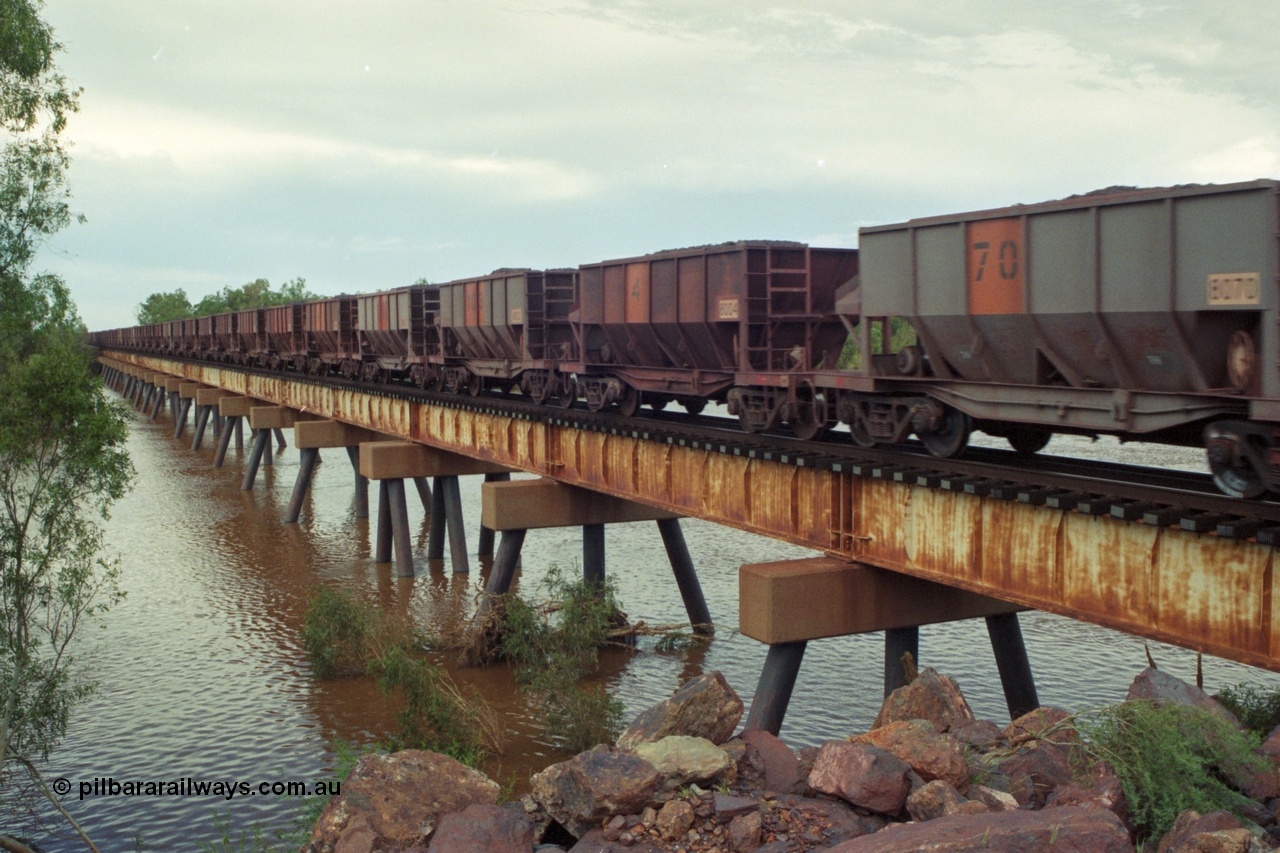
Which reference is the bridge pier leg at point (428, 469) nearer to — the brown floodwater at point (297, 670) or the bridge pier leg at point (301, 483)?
the brown floodwater at point (297, 670)

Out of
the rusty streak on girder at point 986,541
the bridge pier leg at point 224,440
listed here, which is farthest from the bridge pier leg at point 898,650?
the bridge pier leg at point 224,440

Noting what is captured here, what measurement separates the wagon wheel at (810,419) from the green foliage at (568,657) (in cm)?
492

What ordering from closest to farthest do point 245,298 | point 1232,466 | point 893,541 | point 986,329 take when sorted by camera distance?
point 1232,466, point 986,329, point 893,541, point 245,298

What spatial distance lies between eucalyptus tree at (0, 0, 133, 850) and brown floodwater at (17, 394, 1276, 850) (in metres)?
0.80

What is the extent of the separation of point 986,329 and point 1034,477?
1.68 m

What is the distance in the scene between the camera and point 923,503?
11648 mm

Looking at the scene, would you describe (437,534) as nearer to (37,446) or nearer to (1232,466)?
(37,446)

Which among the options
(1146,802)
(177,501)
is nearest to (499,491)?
(1146,802)

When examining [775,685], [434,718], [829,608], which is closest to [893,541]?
[829,608]

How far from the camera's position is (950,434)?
12.3 meters

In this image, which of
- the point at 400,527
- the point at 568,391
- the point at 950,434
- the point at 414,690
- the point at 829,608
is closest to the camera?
the point at 950,434

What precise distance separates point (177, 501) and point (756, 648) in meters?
28.7

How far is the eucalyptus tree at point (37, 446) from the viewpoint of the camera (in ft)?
53.4

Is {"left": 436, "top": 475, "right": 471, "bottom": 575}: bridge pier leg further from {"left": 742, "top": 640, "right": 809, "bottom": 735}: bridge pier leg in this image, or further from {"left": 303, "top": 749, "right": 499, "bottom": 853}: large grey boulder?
{"left": 303, "top": 749, "right": 499, "bottom": 853}: large grey boulder
